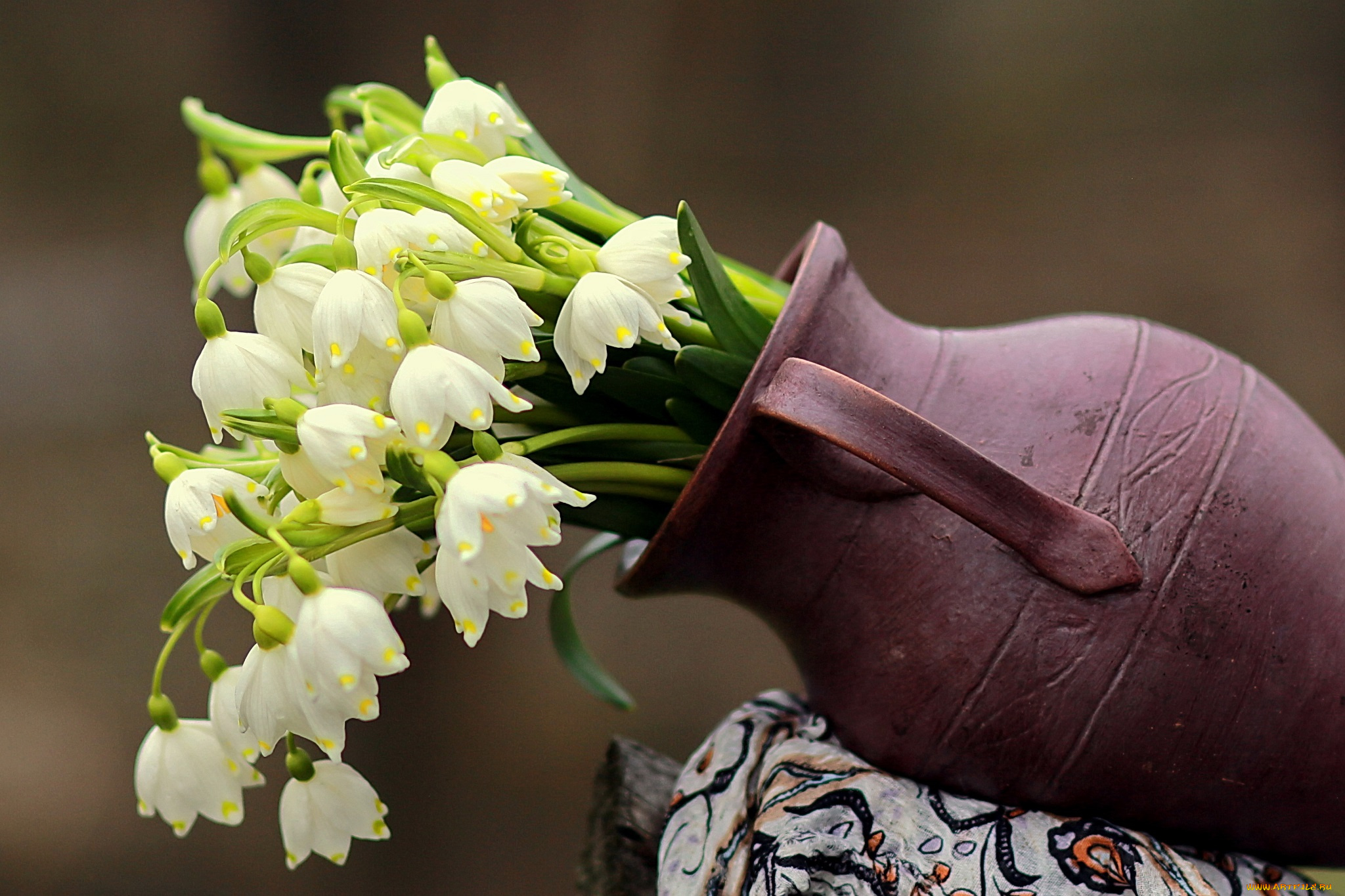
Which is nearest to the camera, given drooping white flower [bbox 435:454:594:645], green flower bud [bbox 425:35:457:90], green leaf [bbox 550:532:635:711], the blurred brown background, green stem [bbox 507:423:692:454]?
drooping white flower [bbox 435:454:594:645]

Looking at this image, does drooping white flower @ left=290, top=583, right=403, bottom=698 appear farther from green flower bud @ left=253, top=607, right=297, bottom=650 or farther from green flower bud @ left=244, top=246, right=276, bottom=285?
green flower bud @ left=244, top=246, right=276, bottom=285

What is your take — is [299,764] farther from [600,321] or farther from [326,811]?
[600,321]

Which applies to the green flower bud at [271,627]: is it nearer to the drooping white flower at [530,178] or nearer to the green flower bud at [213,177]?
the drooping white flower at [530,178]

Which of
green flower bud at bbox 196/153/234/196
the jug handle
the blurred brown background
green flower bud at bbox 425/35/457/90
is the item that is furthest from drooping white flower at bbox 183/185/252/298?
the blurred brown background

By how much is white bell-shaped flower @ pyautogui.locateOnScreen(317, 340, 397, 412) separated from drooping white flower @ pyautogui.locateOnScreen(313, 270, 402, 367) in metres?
0.01

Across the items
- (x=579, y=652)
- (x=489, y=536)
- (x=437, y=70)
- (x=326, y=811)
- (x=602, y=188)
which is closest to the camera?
(x=489, y=536)

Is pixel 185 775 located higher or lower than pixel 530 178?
lower

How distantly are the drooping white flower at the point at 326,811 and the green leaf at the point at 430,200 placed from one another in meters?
0.26

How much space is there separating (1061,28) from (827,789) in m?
1.23

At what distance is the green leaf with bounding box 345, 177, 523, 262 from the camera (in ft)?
1.41

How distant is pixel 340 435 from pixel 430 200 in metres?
0.11

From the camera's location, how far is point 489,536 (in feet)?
1.26

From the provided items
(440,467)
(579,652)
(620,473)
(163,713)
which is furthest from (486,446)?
(579,652)

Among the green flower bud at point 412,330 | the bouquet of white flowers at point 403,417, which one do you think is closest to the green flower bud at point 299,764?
the bouquet of white flowers at point 403,417
